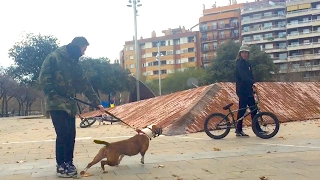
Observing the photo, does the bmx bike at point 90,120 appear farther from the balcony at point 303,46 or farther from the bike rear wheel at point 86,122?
the balcony at point 303,46

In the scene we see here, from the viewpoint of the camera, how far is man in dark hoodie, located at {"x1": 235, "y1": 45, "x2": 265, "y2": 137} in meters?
8.23

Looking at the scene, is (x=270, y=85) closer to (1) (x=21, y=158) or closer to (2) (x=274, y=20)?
(1) (x=21, y=158)

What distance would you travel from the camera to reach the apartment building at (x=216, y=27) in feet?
248

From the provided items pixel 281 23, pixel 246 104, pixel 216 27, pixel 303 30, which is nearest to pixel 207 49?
pixel 216 27

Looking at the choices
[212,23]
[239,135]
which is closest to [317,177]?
[239,135]

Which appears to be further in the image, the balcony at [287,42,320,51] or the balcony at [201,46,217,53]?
the balcony at [201,46,217,53]

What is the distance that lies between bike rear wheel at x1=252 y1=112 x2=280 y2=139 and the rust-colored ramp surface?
226 centimetres

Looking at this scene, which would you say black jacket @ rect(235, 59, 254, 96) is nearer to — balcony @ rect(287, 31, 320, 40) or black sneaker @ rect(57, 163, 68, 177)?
black sneaker @ rect(57, 163, 68, 177)

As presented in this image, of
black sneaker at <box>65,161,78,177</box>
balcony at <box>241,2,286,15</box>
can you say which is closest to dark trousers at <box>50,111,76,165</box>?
black sneaker at <box>65,161,78,177</box>

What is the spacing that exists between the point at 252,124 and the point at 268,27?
6570 centimetres

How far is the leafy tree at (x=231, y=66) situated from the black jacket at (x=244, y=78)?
106ft

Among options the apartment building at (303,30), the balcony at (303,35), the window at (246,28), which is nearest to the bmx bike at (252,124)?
the apartment building at (303,30)

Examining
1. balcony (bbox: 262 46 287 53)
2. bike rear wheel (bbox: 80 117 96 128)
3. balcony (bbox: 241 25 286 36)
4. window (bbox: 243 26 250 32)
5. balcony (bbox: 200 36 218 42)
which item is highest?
window (bbox: 243 26 250 32)

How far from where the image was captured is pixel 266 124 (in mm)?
8156
